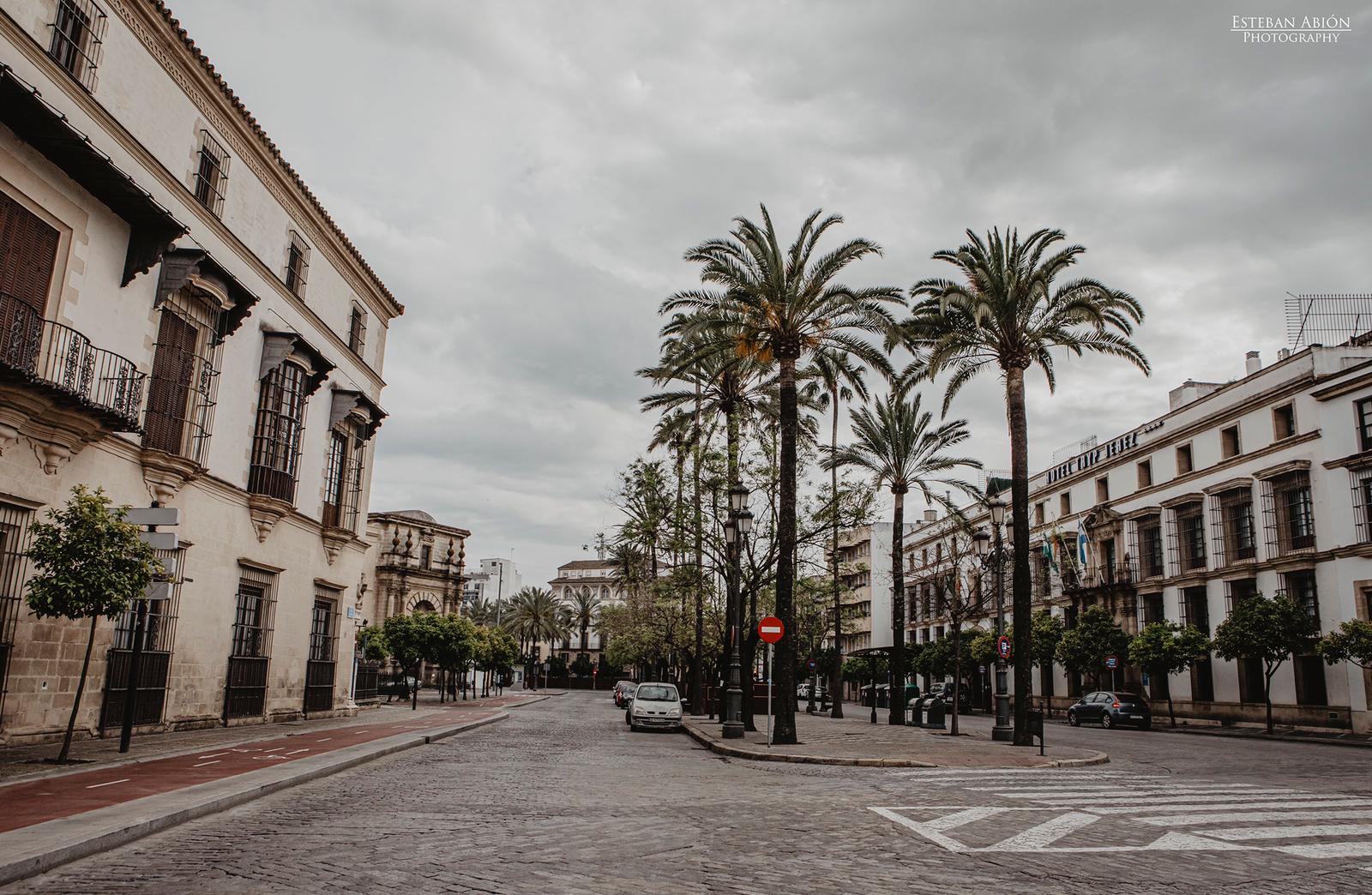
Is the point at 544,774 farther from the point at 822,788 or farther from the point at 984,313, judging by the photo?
the point at 984,313

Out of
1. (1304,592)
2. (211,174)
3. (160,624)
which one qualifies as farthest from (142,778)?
(1304,592)

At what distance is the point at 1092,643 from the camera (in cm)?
4419

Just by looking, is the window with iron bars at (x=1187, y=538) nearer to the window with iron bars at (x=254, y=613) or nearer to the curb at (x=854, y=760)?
the curb at (x=854, y=760)

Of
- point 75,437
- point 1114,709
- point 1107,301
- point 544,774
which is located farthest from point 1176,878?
point 1114,709

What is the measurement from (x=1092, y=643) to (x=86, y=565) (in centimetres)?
4269

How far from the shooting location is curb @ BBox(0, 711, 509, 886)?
6.75 meters

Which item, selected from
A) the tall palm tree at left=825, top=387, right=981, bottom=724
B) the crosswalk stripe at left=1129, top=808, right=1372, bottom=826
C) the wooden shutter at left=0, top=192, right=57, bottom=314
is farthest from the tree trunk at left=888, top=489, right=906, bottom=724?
the wooden shutter at left=0, top=192, right=57, bottom=314

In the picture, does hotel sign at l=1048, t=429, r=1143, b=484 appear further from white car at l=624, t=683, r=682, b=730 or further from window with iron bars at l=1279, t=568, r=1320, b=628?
white car at l=624, t=683, r=682, b=730

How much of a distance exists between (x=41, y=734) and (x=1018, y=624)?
2057 centimetres

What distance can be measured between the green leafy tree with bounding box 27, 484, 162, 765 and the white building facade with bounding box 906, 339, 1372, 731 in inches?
1429

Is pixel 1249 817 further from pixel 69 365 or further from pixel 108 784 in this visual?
pixel 69 365

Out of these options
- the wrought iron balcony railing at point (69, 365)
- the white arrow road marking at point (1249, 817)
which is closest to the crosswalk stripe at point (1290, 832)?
the white arrow road marking at point (1249, 817)

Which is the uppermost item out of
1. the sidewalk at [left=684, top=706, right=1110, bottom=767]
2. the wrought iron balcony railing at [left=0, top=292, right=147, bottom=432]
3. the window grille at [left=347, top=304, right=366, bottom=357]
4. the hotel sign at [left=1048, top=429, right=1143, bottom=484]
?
the hotel sign at [left=1048, top=429, right=1143, bottom=484]

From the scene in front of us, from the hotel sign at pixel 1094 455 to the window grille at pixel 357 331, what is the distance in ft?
125
